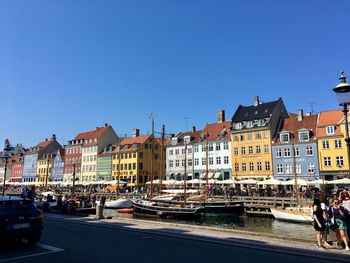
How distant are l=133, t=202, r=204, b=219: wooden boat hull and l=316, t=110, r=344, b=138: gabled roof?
26086mm

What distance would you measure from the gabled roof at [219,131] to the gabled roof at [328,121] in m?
17.6

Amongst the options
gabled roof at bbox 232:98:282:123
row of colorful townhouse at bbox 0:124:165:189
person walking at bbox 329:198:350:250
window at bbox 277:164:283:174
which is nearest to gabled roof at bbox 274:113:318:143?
gabled roof at bbox 232:98:282:123

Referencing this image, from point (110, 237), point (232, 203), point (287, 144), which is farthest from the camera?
point (287, 144)

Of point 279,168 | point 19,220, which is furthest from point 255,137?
point 19,220

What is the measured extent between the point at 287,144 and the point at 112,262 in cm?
5083

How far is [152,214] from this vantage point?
1529 inches

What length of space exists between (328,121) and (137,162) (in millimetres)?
43486

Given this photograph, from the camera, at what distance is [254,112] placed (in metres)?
63.3

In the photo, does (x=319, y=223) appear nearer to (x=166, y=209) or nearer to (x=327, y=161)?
(x=166, y=209)

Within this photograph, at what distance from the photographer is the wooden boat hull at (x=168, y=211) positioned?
35.7 m

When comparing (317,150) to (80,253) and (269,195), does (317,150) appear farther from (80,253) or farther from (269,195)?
(80,253)

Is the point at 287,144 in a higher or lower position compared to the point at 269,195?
higher

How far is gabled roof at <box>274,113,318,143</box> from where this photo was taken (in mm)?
54500

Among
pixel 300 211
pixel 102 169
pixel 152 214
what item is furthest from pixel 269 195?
pixel 102 169
